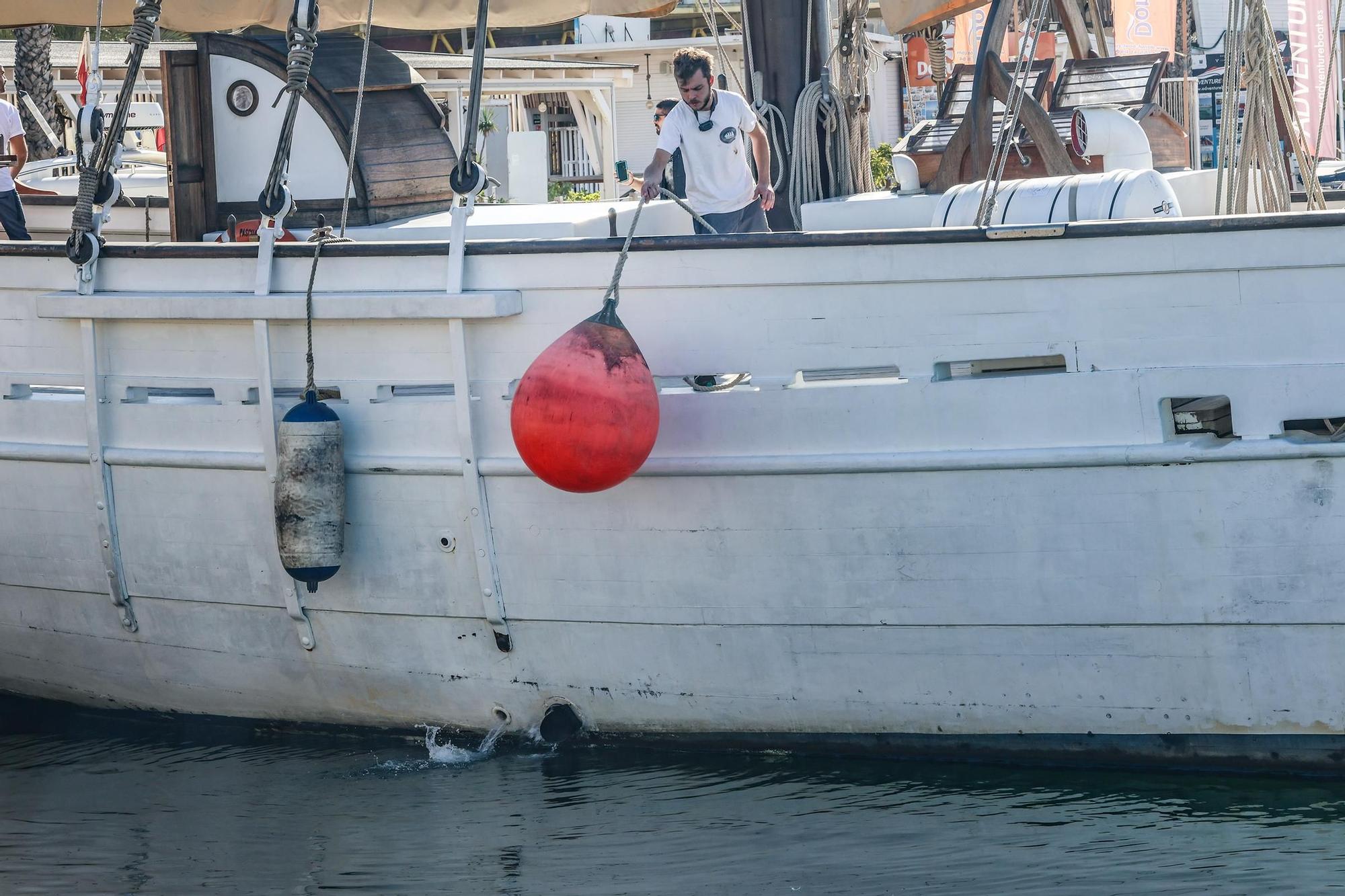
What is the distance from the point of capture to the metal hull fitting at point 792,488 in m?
4.52

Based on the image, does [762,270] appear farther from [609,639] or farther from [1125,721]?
[1125,721]

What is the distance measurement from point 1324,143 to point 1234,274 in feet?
23.4

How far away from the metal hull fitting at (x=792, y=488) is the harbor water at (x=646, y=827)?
0.50 feet

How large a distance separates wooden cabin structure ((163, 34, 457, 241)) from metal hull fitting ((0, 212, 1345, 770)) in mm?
800

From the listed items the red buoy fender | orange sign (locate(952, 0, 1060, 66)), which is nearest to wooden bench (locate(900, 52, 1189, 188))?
the red buoy fender

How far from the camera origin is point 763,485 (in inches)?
190

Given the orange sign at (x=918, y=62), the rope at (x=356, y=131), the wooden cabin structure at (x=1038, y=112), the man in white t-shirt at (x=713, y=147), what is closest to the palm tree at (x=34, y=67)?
the orange sign at (x=918, y=62)

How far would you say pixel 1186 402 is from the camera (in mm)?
4605

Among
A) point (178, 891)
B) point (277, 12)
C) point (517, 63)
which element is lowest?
point (178, 891)

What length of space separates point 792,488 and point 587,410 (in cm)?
79

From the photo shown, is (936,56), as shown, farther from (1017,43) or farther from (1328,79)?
(1017,43)

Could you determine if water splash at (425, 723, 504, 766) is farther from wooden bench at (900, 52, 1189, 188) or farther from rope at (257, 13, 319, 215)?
Result: wooden bench at (900, 52, 1189, 188)

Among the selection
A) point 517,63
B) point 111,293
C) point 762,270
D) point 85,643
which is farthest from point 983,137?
point 517,63


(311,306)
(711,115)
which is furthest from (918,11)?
(311,306)
